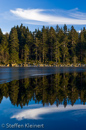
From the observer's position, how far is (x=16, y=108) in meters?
10.5

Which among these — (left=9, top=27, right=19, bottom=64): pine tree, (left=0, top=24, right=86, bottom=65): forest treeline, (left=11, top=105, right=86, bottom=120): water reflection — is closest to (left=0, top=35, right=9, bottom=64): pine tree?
(left=0, top=24, right=86, bottom=65): forest treeline

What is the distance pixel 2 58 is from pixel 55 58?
3554cm

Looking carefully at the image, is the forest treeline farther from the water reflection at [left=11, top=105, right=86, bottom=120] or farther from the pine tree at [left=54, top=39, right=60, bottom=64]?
the water reflection at [left=11, top=105, right=86, bottom=120]

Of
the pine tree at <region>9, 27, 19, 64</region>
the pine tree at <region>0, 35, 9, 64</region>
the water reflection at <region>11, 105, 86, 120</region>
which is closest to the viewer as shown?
the water reflection at <region>11, 105, 86, 120</region>

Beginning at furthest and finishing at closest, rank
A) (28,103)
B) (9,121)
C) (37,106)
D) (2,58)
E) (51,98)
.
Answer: (2,58)
(51,98)
(28,103)
(37,106)
(9,121)

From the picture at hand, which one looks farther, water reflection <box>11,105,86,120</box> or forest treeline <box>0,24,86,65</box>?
forest treeline <box>0,24,86,65</box>

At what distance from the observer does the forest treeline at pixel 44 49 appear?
122812 mm

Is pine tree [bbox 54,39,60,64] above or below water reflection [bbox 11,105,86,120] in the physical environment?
above

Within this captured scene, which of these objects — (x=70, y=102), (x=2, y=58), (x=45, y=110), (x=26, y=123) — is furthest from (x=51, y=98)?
(x=2, y=58)

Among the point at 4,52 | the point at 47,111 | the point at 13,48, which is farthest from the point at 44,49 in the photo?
the point at 47,111

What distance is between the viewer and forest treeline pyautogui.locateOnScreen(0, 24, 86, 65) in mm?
122812

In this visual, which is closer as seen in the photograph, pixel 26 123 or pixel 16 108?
pixel 26 123

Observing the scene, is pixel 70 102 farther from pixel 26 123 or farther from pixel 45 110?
pixel 26 123

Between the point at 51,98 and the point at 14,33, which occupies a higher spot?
the point at 14,33
